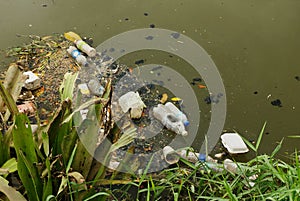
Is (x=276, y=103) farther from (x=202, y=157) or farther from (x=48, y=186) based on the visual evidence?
(x=48, y=186)

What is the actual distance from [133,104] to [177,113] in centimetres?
22

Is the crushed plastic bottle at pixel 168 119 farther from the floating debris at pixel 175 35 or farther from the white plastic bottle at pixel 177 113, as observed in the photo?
the floating debris at pixel 175 35

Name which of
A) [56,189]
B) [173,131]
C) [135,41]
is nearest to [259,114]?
[173,131]

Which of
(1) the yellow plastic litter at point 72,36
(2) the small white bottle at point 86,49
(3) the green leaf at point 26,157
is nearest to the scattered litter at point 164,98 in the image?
(2) the small white bottle at point 86,49

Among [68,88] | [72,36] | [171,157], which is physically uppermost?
[72,36]

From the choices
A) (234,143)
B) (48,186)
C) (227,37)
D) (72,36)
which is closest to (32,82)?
(72,36)

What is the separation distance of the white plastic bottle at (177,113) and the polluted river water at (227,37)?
6 centimetres

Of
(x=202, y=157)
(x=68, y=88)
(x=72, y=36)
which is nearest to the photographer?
(x=68, y=88)

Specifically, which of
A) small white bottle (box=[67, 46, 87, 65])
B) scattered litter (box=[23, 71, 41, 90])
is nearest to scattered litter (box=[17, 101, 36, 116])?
scattered litter (box=[23, 71, 41, 90])

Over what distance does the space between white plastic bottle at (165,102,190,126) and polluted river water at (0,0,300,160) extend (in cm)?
6

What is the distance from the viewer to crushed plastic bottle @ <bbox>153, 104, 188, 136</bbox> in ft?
6.84

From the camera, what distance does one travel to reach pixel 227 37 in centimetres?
261

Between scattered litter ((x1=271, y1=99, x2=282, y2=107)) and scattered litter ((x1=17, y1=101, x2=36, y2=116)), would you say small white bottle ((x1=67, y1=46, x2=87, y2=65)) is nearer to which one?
scattered litter ((x1=17, y1=101, x2=36, y2=116))

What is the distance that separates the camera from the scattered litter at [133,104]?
2.14m
